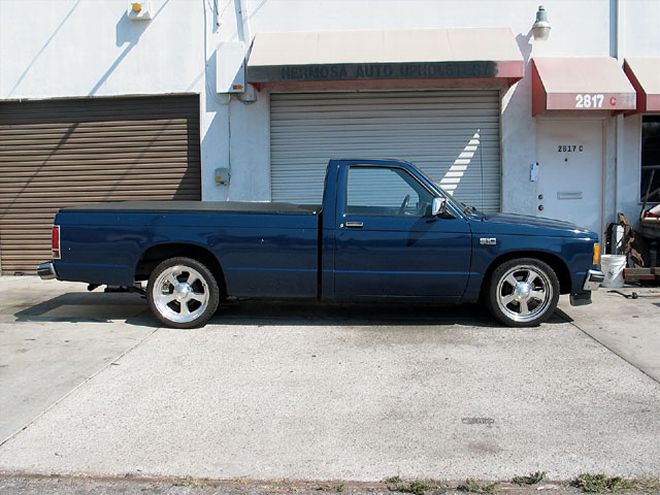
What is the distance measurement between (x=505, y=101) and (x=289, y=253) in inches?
230

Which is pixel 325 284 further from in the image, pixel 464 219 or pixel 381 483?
pixel 381 483

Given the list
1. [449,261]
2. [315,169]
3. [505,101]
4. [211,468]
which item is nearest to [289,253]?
[449,261]

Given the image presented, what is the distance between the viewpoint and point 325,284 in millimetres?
6953

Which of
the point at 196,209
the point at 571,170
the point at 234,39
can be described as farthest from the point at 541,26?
the point at 196,209

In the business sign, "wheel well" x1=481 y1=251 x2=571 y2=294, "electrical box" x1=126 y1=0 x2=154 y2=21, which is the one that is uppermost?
"electrical box" x1=126 y1=0 x2=154 y2=21

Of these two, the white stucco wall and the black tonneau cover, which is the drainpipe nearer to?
the white stucco wall

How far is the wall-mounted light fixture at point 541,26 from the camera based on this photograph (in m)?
10.6

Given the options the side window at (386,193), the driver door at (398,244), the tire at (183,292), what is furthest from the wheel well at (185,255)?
the side window at (386,193)

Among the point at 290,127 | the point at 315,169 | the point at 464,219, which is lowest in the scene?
the point at 464,219

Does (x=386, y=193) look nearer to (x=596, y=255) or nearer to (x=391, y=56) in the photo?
(x=596, y=255)

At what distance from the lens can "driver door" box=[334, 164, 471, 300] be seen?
6.83 metres

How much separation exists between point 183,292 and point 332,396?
268 centimetres

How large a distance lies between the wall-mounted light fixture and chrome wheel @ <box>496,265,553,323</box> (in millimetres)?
5523

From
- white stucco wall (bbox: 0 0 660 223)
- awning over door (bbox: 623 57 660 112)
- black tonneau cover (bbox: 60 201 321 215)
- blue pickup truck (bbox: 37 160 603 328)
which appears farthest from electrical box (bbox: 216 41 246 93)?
awning over door (bbox: 623 57 660 112)
